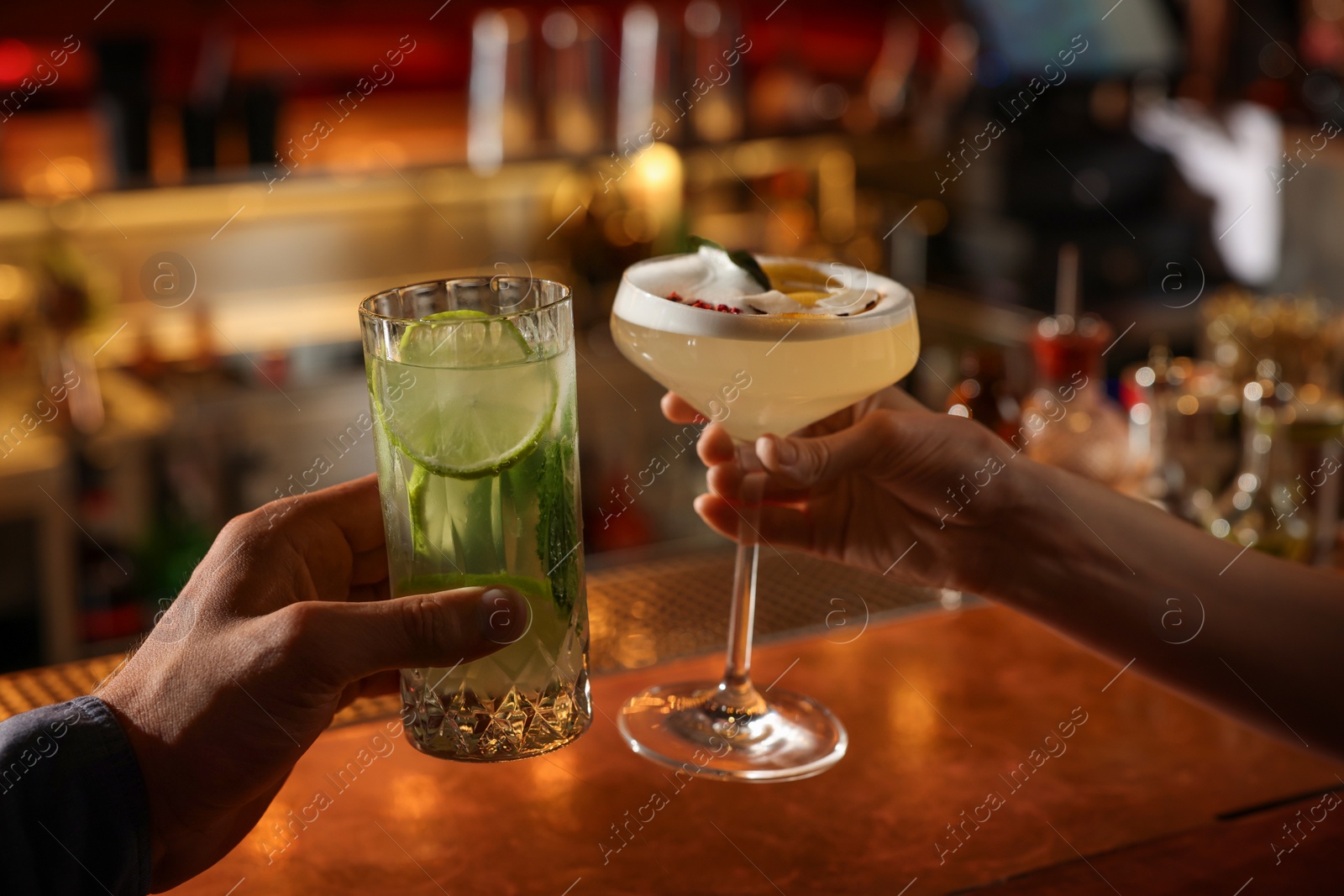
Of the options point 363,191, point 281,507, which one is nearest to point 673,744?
point 281,507

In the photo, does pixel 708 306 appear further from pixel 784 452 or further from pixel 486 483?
pixel 486 483

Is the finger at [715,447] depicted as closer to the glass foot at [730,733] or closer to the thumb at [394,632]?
the glass foot at [730,733]

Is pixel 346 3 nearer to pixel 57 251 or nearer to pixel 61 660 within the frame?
pixel 57 251

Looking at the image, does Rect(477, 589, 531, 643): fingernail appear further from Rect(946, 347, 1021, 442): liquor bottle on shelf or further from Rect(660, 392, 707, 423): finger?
Rect(946, 347, 1021, 442): liquor bottle on shelf

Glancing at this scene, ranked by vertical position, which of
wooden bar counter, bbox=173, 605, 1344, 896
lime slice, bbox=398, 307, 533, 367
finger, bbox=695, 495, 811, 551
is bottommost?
wooden bar counter, bbox=173, 605, 1344, 896

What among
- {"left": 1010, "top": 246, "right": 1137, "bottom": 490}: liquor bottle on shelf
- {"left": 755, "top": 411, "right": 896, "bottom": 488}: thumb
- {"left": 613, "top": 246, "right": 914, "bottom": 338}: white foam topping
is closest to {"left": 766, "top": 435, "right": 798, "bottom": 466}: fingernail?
{"left": 755, "top": 411, "right": 896, "bottom": 488}: thumb

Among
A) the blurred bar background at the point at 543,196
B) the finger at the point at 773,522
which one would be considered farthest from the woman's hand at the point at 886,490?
the blurred bar background at the point at 543,196

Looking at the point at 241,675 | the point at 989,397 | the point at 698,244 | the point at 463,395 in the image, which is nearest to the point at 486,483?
the point at 463,395
